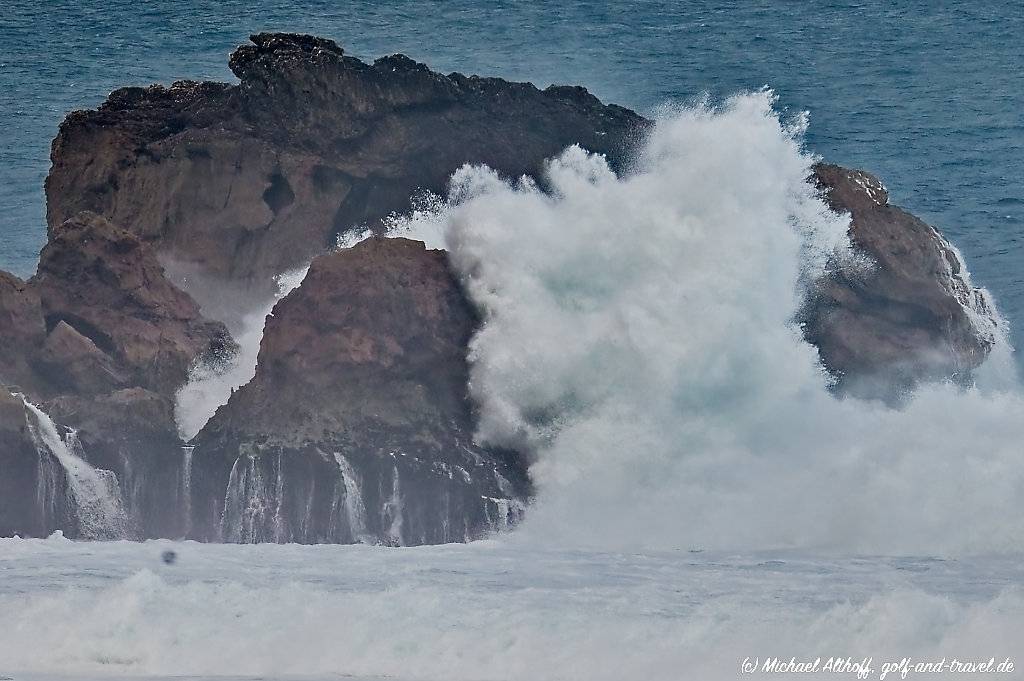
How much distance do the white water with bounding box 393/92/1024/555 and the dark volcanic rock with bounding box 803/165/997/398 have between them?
403mm

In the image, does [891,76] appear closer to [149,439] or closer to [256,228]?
[256,228]

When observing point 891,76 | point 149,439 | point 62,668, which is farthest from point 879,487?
point 891,76

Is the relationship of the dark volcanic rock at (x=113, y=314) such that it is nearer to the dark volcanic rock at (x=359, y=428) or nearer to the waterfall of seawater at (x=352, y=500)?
the dark volcanic rock at (x=359, y=428)

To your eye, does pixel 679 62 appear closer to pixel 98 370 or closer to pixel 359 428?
pixel 359 428

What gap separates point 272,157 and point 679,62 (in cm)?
1507

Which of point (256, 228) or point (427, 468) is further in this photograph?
point (256, 228)

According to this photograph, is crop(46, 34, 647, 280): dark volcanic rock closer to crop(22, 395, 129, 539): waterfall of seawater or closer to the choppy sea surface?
crop(22, 395, 129, 539): waterfall of seawater

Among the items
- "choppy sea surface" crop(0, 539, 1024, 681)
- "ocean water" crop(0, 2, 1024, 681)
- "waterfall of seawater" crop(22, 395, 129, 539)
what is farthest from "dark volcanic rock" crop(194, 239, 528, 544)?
"choppy sea surface" crop(0, 539, 1024, 681)

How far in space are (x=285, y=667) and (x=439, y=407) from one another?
769 cm

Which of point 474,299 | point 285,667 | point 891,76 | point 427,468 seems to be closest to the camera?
point 285,667

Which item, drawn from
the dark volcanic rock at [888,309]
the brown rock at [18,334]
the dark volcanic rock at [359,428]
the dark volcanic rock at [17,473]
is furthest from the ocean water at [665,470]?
the brown rock at [18,334]

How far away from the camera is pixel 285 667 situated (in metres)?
22.0

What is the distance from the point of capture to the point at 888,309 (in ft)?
106

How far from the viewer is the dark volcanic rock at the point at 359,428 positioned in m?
27.9
